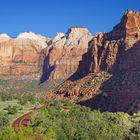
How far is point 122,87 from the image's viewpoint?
18012 centimetres

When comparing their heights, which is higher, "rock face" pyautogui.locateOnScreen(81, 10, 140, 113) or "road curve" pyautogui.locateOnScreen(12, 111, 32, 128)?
"rock face" pyautogui.locateOnScreen(81, 10, 140, 113)

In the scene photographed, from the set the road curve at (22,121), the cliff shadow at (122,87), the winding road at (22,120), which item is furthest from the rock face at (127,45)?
the road curve at (22,121)

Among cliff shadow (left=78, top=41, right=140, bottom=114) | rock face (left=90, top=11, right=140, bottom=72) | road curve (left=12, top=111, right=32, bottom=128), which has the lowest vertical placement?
road curve (left=12, top=111, right=32, bottom=128)

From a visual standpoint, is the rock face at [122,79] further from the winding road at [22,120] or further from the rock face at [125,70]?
the winding road at [22,120]

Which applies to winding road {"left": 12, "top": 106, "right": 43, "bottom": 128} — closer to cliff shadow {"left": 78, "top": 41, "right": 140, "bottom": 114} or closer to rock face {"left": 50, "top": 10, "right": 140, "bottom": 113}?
cliff shadow {"left": 78, "top": 41, "right": 140, "bottom": 114}

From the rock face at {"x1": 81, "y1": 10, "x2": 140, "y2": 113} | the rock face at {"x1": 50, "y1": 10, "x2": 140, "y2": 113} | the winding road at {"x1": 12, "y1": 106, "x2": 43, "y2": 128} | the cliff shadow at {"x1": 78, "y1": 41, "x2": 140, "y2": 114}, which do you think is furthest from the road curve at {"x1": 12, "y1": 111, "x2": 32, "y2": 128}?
the rock face at {"x1": 50, "y1": 10, "x2": 140, "y2": 113}

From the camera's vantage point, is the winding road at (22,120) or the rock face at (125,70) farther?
the rock face at (125,70)

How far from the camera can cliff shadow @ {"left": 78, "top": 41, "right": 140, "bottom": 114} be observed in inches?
6683

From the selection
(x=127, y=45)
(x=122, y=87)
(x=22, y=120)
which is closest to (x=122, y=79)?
(x=122, y=87)

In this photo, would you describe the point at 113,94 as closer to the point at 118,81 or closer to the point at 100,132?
the point at 118,81

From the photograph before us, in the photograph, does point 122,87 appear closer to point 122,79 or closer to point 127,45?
point 122,79

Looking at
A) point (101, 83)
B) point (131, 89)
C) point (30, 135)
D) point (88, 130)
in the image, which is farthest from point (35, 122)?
point (101, 83)

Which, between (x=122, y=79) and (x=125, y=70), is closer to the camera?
(x=122, y=79)

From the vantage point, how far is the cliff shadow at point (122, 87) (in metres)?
170
